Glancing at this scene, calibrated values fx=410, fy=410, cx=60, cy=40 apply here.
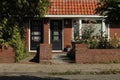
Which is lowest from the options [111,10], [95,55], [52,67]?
[52,67]

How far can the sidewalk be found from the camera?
62.3 feet

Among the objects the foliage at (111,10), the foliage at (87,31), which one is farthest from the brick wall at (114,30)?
the foliage at (111,10)

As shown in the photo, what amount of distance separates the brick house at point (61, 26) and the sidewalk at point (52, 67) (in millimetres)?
8385

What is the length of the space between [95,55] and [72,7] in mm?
8598

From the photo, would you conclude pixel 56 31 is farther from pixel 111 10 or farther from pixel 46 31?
pixel 111 10

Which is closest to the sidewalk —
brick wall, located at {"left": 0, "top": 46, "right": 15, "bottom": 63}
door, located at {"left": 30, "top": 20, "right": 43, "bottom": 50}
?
brick wall, located at {"left": 0, "top": 46, "right": 15, "bottom": 63}

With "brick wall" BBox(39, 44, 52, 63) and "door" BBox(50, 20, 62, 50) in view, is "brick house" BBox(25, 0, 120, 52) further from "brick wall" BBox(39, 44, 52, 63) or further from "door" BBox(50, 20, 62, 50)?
"brick wall" BBox(39, 44, 52, 63)

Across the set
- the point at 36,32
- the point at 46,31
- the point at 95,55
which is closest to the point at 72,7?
the point at 46,31

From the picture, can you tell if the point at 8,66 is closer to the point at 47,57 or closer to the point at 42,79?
the point at 47,57

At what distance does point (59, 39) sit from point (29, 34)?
2245 mm

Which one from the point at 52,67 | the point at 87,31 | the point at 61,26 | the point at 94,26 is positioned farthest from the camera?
the point at 61,26

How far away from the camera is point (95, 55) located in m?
21.9

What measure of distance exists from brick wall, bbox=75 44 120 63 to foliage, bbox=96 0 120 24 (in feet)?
32.6

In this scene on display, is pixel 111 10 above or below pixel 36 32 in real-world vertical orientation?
above
